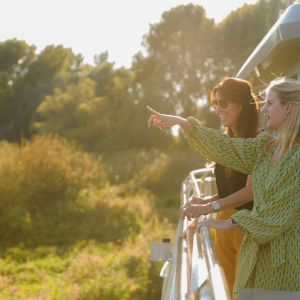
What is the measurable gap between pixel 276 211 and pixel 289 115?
44 centimetres

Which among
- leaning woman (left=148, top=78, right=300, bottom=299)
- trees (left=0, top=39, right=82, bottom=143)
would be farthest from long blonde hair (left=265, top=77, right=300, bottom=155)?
trees (left=0, top=39, right=82, bottom=143)

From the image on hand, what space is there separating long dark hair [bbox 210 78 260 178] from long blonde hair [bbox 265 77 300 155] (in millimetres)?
516

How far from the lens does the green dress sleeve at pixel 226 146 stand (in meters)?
1.84

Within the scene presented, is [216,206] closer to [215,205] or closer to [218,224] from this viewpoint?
[215,205]

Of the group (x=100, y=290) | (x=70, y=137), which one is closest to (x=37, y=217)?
(x=100, y=290)

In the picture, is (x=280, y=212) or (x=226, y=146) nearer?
(x=280, y=212)

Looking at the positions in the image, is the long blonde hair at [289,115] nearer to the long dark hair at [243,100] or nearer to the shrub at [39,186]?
the long dark hair at [243,100]

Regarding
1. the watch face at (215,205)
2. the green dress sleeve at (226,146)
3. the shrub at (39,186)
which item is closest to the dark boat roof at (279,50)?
the green dress sleeve at (226,146)

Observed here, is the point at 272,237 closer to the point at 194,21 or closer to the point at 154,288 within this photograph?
the point at 154,288

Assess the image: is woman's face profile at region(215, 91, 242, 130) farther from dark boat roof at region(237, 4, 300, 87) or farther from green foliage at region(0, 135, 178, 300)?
green foliage at region(0, 135, 178, 300)

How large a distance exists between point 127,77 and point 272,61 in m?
31.0

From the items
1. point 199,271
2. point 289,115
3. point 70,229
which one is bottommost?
point 70,229

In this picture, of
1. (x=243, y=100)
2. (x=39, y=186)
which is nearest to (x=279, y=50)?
(x=243, y=100)

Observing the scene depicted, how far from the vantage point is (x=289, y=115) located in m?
1.65
